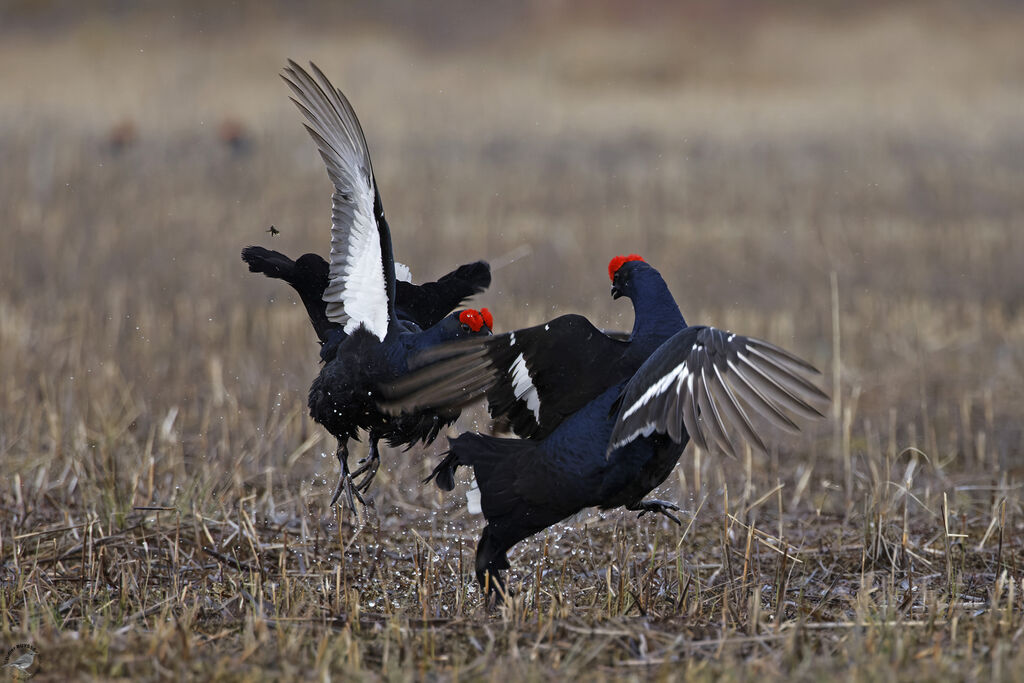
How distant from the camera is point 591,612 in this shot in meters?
3.50

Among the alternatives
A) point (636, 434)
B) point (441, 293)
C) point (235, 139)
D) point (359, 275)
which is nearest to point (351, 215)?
point (359, 275)

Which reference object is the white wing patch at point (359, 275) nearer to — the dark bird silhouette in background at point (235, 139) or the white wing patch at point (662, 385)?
the white wing patch at point (662, 385)

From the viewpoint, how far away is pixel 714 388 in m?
3.12

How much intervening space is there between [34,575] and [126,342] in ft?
12.3

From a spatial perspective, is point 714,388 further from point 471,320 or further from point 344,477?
point 344,477

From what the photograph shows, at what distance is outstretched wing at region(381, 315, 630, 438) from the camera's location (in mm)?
3596

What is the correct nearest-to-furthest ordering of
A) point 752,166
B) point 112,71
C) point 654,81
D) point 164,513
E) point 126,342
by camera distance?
point 164,513 < point 126,342 < point 752,166 < point 112,71 < point 654,81

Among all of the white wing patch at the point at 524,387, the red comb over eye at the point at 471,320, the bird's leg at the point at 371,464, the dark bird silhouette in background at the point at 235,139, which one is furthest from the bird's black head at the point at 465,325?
the dark bird silhouette in background at the point at 235,139

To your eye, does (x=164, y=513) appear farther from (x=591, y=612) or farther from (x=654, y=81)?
(x=654, y=81)

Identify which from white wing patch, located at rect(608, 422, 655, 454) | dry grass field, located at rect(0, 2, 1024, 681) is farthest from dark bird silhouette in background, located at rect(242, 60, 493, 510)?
white wing patch, located at rect(608, 422, 655, 454)

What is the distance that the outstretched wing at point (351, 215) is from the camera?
3891 mm

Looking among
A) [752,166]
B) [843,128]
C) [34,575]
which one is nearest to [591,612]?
[34,575]

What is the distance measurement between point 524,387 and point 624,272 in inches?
21.1

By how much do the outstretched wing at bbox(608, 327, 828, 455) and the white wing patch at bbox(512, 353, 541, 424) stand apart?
436mm
